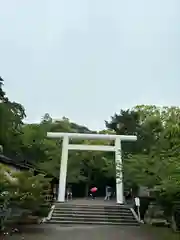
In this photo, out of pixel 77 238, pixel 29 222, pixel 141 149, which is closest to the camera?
pixel 77 238

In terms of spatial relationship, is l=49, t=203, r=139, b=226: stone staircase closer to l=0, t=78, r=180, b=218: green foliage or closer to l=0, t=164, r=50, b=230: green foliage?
l=0, t=78, r=180, b=218: green foliage

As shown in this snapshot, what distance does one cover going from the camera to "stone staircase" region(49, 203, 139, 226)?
18.9 metres

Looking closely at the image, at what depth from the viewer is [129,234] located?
14320mm

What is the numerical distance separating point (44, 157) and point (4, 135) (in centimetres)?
696

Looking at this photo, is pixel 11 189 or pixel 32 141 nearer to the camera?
pixel 11 189

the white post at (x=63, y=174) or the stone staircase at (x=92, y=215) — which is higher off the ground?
the white post at (x=63, y=174)

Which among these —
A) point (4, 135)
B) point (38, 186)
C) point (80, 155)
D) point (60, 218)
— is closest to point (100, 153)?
point (80, 155)

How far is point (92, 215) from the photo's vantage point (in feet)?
65.8

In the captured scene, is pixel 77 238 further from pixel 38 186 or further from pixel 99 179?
pixel 99 179

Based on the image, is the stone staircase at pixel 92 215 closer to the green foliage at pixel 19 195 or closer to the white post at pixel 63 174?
the green foliage at pixel 19 195

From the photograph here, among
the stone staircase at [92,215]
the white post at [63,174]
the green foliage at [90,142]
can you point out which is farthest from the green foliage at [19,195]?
the white post at [63,174]

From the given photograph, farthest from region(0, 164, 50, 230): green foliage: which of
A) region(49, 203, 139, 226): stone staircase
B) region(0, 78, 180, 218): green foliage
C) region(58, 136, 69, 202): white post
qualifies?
region(58, 136, 69, 202): white post

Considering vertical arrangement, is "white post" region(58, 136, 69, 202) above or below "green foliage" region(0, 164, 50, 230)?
above

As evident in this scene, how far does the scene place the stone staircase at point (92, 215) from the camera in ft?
62.0
